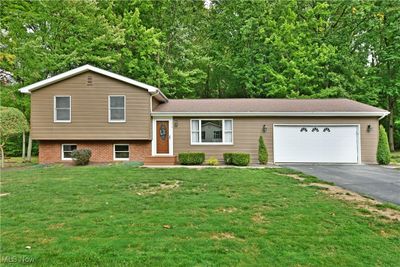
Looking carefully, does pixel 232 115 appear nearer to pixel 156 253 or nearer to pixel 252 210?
pixel 252 210

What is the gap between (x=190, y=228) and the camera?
428cm

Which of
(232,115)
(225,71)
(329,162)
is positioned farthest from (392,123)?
(232,115)

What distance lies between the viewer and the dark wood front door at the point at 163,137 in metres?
14.3

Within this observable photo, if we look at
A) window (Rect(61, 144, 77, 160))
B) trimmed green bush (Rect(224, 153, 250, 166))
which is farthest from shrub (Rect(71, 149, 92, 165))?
trimmed green bush (Rect(224, 153, 250, 166))

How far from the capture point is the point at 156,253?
340 cm

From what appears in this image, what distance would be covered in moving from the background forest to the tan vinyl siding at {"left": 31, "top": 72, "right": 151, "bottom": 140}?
508 cm

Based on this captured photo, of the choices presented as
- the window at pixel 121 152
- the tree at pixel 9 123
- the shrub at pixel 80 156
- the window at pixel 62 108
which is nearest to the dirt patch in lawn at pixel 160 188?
the shrub at pixel 80 156

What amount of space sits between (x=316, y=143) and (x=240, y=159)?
14.1ft

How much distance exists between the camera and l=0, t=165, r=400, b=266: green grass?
334cm

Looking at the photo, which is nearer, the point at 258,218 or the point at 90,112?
the point at 258,218

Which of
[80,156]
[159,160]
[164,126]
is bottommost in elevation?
[159,160]

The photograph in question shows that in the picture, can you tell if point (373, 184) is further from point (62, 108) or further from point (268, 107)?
point (62, 108)

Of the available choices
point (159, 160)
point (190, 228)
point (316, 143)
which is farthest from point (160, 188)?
point (316, 143)

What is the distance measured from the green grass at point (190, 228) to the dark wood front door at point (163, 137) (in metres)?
6.99
